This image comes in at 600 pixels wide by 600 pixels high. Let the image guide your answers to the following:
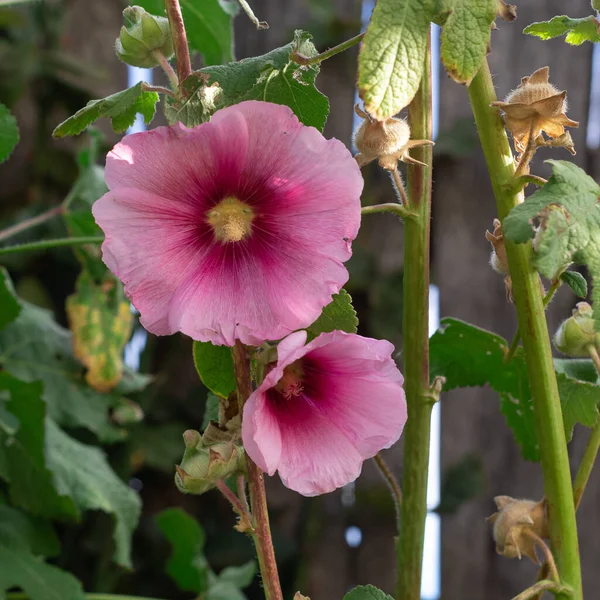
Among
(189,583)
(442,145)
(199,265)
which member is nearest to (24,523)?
(189,583)

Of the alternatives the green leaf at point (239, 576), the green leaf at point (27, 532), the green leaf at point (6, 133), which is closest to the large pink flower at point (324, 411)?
the green leaf at point (6, 133)

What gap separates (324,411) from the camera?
0.49 m

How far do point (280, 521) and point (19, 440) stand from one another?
906 millimetres

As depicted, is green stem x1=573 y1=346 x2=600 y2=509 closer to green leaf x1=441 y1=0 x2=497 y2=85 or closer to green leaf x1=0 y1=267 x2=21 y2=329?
green leaf x1=441 y1=0 x2=497 y2=85

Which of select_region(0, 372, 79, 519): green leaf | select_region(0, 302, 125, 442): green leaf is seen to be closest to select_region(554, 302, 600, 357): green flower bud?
select_region(0, 372, 79, 519): green leaf

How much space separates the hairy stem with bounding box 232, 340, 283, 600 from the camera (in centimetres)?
46

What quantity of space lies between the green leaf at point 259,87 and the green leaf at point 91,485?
2.02 feet

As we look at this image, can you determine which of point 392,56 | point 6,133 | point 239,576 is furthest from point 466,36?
point 239,576

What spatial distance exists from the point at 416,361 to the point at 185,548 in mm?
1017

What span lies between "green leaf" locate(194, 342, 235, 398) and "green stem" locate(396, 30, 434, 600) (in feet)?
0.35

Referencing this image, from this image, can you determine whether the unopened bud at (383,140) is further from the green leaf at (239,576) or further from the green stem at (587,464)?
the green leaf at (239,576)

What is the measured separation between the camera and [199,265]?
48 centimetres

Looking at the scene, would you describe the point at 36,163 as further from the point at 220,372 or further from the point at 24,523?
the point at 220,372

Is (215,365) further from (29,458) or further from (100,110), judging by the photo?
(29,458)
